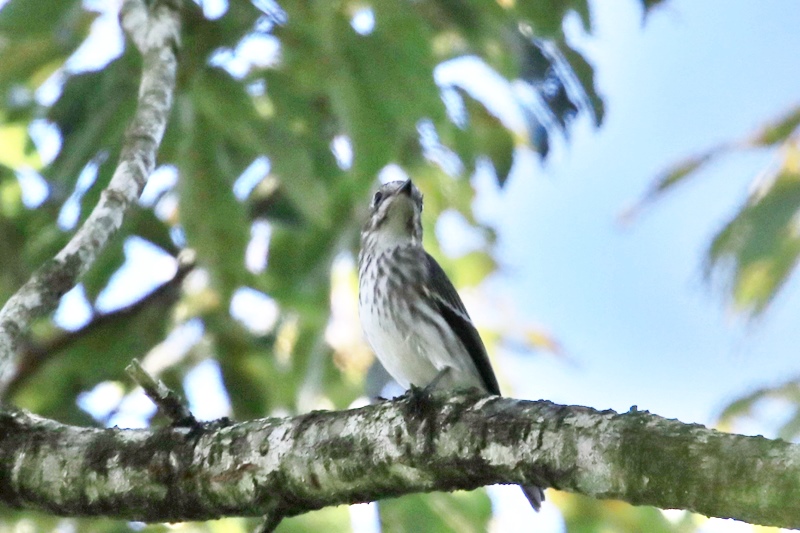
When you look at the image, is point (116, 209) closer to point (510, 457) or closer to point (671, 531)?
point (510, 457)

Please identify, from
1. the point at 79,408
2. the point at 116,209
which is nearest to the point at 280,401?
the point at 79,408

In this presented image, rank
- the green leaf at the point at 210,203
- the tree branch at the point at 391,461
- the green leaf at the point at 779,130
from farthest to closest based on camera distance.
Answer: the green leaf at the point at 779,130
the green leaf at the point at 210,203
the tree branch at the point at 391,461

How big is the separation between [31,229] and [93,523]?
128 cm

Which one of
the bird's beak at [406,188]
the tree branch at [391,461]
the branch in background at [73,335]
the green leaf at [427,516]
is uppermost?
the bird's beak at [406,188]

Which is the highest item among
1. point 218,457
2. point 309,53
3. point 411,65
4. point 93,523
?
point 309,53

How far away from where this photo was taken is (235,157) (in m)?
4.69

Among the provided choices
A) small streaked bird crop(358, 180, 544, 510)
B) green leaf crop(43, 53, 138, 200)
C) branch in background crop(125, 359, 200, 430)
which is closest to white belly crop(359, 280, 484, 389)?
small streaked bird crop(358, 180, 544, 510)

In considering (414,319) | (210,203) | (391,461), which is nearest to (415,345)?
(414,319)

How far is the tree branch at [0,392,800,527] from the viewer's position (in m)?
1.91

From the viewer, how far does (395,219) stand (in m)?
5.30

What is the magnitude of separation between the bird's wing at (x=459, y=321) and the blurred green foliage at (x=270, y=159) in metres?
0.23

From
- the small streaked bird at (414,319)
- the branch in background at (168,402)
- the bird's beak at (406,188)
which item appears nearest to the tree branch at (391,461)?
the branch in background at (168,402)

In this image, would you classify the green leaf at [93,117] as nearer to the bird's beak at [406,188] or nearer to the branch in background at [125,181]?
the branch in background at [125,181]

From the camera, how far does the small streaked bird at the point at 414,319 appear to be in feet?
15.2
